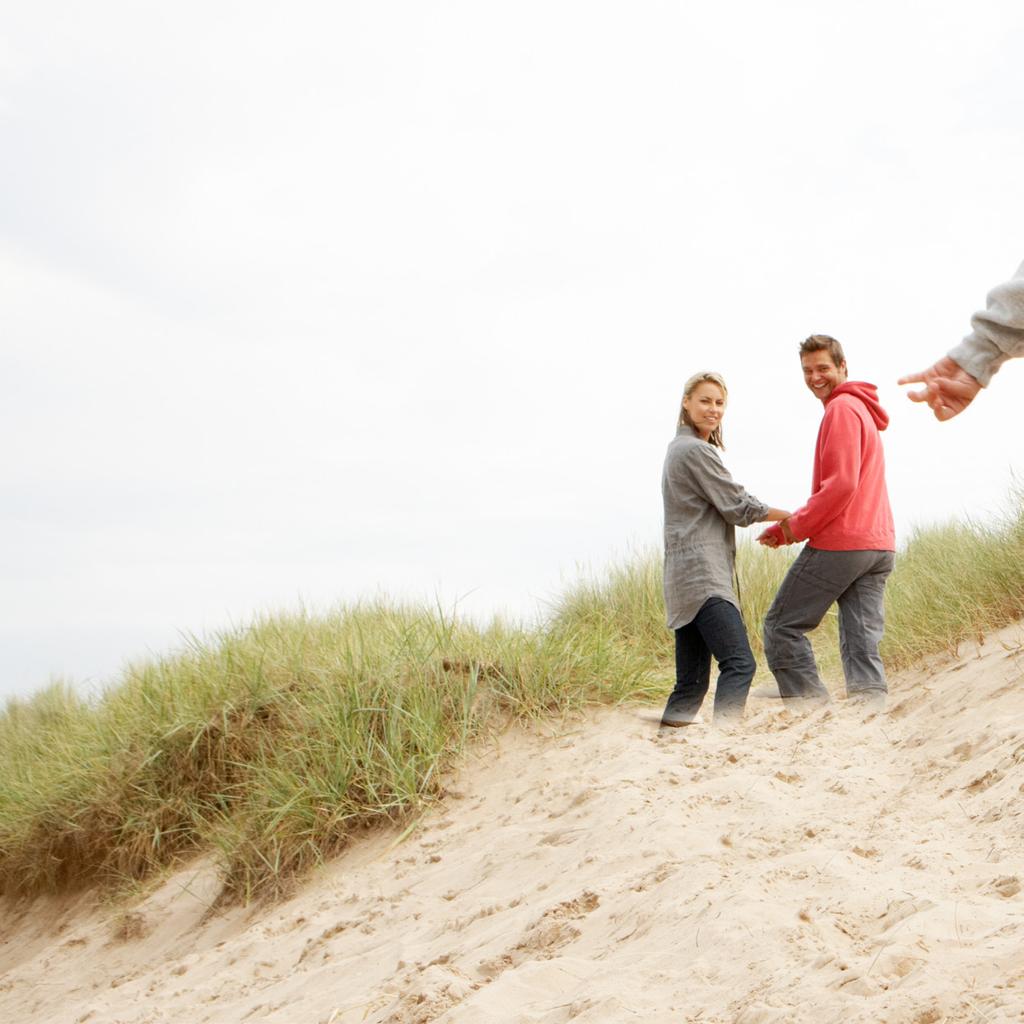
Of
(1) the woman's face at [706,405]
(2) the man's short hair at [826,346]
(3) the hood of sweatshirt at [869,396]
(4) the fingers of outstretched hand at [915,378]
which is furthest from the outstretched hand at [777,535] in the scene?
(4) the fingers of outstretched hand at [915,378]

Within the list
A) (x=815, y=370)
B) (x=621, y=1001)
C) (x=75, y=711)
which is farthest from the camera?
(x=75, y=711)

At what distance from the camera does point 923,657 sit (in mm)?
6602

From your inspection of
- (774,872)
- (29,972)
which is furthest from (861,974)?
(29,972)

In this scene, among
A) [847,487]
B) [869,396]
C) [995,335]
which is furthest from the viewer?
[869,396]

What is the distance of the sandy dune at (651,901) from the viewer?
2930mm

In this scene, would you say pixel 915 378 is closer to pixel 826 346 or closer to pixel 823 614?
pixel 823 614

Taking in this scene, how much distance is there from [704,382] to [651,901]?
306cm

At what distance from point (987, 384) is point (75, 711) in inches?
325

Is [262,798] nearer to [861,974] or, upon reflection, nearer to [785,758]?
[785,758]

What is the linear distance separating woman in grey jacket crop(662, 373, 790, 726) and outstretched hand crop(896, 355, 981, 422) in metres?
2.52

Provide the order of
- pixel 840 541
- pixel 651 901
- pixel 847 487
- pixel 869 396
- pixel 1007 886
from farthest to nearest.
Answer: pixel 869 396, pixel 840 541, pixel 847 487, pixel 651 901, pixel 1007 886

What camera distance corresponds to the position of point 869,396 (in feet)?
19.8

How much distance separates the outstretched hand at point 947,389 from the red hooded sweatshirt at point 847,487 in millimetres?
2494

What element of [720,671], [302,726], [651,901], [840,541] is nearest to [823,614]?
[840,541]
